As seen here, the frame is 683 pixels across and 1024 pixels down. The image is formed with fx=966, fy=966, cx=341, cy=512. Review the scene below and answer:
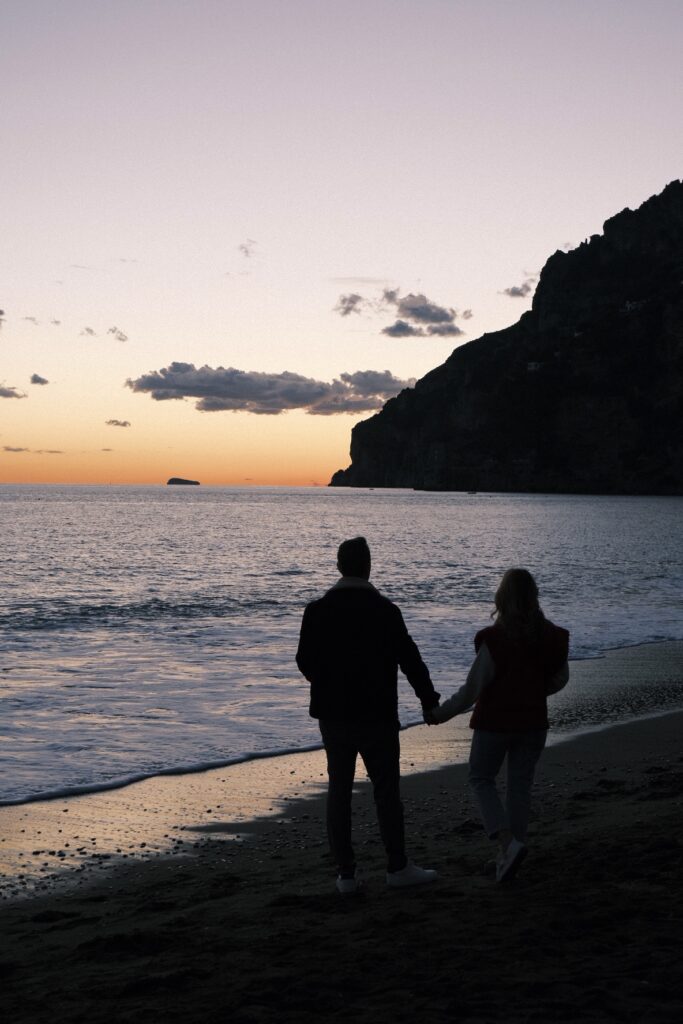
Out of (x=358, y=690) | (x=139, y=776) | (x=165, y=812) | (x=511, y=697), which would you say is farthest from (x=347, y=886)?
(x=139, y=776)

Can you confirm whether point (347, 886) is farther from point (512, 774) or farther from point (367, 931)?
point (512, 774)

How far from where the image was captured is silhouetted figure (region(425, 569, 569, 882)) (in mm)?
5184

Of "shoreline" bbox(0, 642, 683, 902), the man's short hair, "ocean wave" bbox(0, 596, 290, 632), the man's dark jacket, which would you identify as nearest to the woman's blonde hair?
the man's dark jacket

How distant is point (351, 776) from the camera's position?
528 cm

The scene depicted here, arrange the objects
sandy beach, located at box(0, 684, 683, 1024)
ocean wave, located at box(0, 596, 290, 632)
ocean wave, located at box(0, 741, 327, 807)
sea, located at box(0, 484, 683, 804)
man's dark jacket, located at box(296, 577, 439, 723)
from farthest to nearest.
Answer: ocean wave, located at box(0, 596, 290, 632) < sea, located at box(0, 484, 683, 804) < ocean wave, located at box(0, 741, 327, 807) < man's dark jacket, located at box(296, 577, 439, 723) < sandy beach, located at box(0, 684, 683, 1024)

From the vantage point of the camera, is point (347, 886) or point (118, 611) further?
point (118, 611)

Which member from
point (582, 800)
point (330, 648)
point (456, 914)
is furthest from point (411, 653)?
point (582, 800)

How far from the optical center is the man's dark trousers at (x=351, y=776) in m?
5.21

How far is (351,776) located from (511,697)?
0.97 meters

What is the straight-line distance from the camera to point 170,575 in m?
35.2

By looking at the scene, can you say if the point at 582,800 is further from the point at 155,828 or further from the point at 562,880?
the point at 155,828

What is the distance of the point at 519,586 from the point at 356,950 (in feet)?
6.55

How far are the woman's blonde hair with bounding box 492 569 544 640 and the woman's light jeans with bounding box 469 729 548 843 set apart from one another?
1.87 feet

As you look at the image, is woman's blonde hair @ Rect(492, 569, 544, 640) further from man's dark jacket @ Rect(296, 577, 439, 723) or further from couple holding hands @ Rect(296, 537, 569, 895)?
man's dark jacket @ Rect(296, 577, 439, 723)
